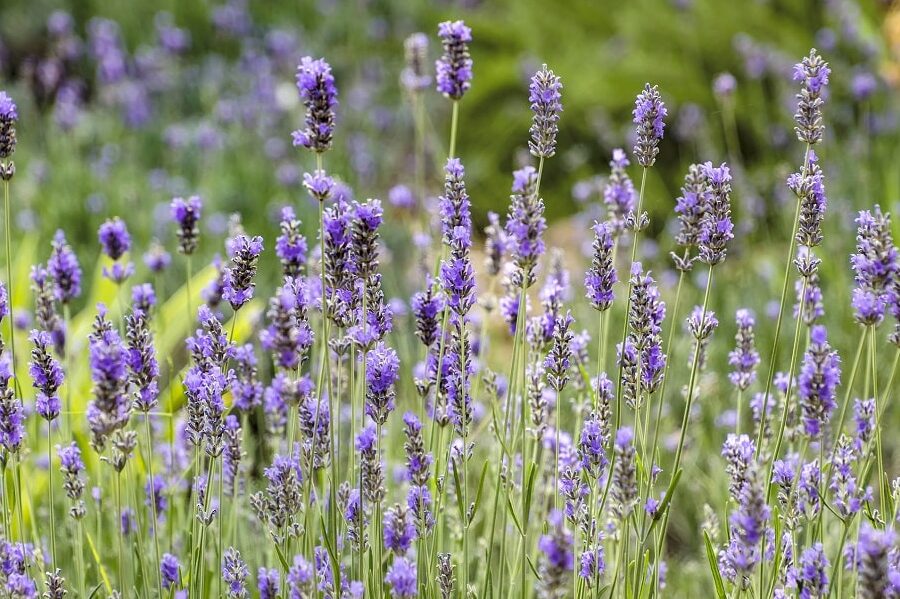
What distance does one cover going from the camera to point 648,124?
169 cm

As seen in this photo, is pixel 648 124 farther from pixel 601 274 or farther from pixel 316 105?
pixel 316 105

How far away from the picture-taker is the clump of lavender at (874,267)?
1498mm

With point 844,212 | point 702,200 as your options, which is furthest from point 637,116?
point 844,212

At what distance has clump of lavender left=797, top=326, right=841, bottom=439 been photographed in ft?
5.12

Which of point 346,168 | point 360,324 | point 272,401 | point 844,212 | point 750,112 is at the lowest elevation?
point 272,401

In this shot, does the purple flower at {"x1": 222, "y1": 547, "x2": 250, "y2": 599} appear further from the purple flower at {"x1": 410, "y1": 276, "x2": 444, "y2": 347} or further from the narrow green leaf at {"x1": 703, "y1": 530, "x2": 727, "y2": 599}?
the narrow green leaf at {"x1": 703, "y1": 530, "x2": 727, "y2": 599}

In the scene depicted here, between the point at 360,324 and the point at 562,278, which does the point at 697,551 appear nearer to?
the point at 562,278

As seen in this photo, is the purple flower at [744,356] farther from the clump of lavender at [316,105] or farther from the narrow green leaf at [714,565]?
the clump of lavender at [316,105]

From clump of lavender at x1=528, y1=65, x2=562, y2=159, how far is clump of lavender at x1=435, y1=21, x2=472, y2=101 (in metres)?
0.21

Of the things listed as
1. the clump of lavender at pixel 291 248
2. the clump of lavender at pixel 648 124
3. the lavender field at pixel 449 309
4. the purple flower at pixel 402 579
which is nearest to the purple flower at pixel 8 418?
the lavender field at pixel 449 309

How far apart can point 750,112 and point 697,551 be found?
3.42 meters

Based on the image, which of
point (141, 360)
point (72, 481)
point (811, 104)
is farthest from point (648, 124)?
point (72, 481)

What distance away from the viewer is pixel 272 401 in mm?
1979

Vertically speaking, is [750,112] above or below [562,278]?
above
